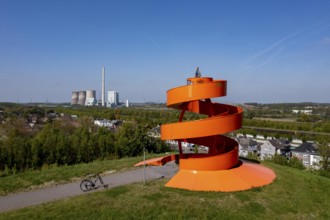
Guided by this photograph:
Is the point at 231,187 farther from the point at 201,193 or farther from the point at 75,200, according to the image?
the point at 75,200

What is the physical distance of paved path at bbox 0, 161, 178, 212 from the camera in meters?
12.5

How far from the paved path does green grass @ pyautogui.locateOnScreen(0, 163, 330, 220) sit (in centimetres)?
97

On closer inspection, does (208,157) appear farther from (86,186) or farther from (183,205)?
(86,186)

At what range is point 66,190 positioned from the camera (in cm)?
1420

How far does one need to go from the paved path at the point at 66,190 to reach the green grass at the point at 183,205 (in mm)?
971

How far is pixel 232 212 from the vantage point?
1132 cm

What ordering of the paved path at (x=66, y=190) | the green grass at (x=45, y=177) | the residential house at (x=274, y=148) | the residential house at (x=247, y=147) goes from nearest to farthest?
the paved path at (x=66, y=190) < the green grass at (x=45, y=177) < the residential house at (x=274, y=148) < the residential house at (x=247, y=147)

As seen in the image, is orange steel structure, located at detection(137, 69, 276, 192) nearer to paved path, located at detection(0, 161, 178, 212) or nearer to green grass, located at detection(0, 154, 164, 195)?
paved path, located at detection(0, 161, 178, 212)

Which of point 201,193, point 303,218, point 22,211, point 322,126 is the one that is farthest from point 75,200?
point 322,126

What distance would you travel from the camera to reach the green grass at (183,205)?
10.8 meters

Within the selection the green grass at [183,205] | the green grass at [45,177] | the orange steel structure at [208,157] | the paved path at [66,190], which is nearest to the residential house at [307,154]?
the orange steel structure at [208,157]

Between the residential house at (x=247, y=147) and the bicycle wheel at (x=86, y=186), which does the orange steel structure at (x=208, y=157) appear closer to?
the bicycle wheel at (x=86, y=186)

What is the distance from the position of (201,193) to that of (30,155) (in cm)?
1866

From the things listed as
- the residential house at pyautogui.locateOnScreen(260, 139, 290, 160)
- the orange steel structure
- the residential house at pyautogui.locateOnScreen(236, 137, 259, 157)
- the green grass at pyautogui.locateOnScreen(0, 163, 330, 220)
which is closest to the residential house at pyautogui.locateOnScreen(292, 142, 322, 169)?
the residential house at pyautogui.locateOnScreen(260, 139, 290, 160)
